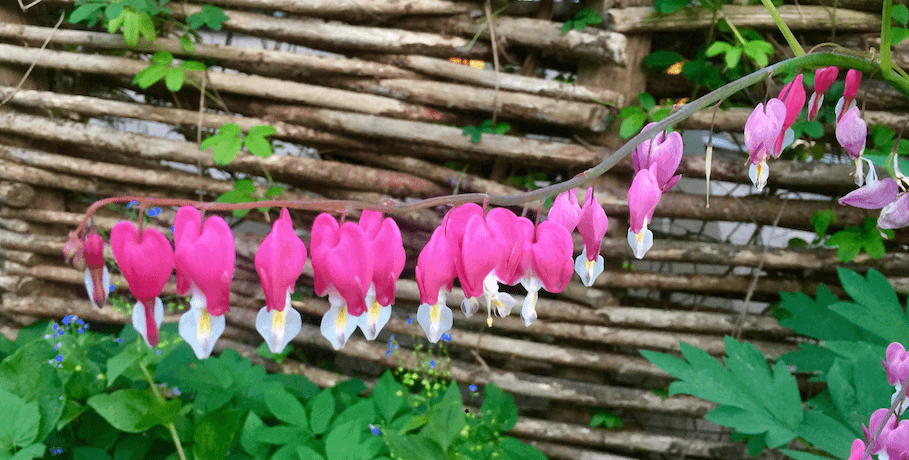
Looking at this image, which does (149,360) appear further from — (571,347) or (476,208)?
(571,347)

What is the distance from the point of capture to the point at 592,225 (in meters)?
0.52

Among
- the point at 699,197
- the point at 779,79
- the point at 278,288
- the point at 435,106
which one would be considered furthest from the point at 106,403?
the point at 779,79

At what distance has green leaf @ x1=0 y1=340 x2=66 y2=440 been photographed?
1.30 m

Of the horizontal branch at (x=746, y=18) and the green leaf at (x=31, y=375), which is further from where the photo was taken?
the horizontal branch at (x=746, y=18)

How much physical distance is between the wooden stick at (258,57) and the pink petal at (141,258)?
143cm

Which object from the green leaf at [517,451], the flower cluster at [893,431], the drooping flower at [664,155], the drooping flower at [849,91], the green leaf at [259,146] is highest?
the drooping flower at [849,91]

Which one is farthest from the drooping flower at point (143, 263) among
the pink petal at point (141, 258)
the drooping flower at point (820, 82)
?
the drooping flower at point (820, 82)

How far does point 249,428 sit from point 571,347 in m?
1.10

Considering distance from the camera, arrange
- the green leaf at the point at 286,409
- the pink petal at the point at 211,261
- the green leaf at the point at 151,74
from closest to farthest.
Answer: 1. the pink petal at the point at 211,261
2. the green leaf at the point at 286,409
3. the green leaf at the point at 151,74

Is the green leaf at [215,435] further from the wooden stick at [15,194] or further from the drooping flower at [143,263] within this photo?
the wooden stick at [15,194]

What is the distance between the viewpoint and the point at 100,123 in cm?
212

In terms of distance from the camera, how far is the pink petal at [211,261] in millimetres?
452

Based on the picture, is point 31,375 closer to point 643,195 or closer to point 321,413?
point 321,413

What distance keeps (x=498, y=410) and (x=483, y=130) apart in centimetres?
82
